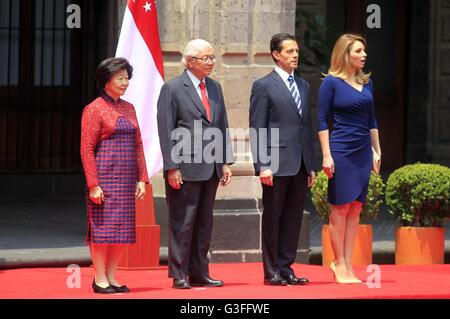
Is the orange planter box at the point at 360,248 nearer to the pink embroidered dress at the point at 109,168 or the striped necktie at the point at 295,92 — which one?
the striped necktie at the point at 295,92

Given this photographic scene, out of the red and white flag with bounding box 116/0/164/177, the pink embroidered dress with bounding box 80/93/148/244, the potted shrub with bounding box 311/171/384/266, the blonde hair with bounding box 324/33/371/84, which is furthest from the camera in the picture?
the potted shrub with bounding box 311/171/384/266

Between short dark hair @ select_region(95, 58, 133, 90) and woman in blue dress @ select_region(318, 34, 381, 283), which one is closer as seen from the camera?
short dark hair @ select_region(95, 58, 133, 90)

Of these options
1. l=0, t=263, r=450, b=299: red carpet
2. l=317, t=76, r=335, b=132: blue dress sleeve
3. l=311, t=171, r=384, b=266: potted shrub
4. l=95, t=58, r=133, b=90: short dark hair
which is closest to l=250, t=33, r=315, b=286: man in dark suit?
l=317, t=76, r=335, b=132: blue dress sleeve

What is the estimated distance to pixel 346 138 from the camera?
13469 millimetres

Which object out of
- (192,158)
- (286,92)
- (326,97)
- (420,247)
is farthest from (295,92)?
(420,247)

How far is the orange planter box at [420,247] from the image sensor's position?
16.1 meters

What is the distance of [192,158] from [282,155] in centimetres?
80

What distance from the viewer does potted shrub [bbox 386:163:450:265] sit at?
52.9 ft

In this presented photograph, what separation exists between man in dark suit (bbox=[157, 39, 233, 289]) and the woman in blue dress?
90 cm

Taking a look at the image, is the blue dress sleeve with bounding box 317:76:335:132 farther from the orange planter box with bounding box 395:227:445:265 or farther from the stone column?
Answer: the orange planter box with bounding box 395:227:445:265

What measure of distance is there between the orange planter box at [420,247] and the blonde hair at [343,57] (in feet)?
9.75
